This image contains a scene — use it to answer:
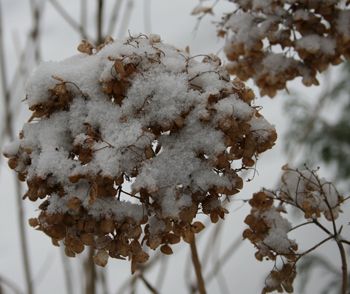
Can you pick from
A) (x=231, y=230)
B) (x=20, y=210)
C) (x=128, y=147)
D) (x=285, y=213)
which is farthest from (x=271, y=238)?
(x=231, y=230)

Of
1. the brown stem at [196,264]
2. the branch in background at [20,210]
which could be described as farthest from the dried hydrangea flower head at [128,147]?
the branch in background at [20,210]

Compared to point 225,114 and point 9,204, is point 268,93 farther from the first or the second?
point 9,204

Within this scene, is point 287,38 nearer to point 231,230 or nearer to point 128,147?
point 128,147

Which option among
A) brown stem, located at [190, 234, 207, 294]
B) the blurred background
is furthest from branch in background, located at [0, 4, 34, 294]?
the blurred background

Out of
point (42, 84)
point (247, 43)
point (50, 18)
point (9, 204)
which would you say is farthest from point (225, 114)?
point (50, 18)

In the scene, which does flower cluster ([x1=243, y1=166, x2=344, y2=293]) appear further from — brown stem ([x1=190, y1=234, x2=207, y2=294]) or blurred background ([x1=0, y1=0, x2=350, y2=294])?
blurred background ([x1=0, y1=0, x2=350, y2=294])
